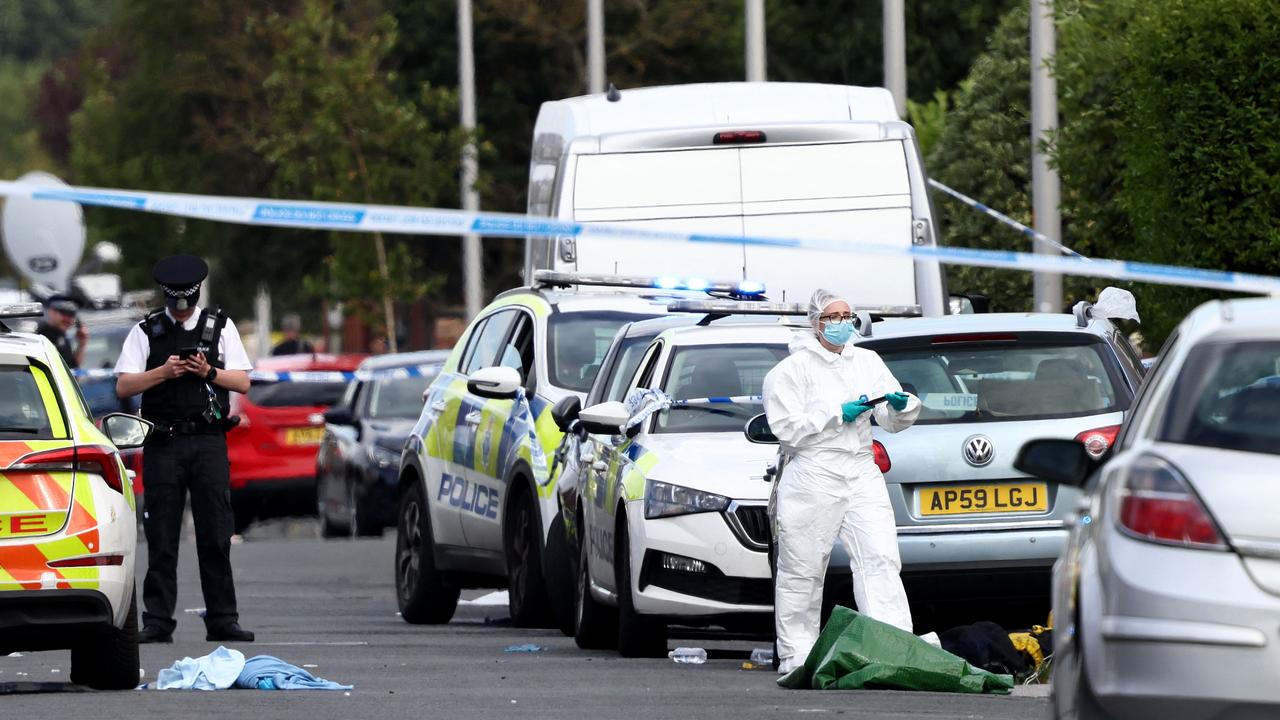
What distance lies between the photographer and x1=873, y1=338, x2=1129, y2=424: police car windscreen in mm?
11477

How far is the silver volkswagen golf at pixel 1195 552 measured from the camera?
6359mm

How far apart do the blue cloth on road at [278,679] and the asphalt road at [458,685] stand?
147 millimetres

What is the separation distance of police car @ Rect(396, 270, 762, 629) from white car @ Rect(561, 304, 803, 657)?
1.57ft

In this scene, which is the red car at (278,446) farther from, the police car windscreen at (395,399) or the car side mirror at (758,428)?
the car side mirror at (758,428)

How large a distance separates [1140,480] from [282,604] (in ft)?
37.7

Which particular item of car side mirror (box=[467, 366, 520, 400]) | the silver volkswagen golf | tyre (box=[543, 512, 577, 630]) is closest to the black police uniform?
car side mirror (box=[467, 366, 520, 400])

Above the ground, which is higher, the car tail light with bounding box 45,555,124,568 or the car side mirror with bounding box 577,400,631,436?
the car side mirror with bounding box 577,400,631,436

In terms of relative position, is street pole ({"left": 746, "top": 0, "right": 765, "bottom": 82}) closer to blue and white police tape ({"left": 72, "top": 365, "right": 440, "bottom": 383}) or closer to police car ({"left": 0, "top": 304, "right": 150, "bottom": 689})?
blue and white police tape ({"left": 72, "top": 365, "right": 440, "bottom": 383})

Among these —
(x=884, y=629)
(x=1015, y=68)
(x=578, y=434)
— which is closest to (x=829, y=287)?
(x=578, y=434)

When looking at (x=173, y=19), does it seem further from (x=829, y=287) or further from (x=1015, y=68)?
(x=829, y=287)

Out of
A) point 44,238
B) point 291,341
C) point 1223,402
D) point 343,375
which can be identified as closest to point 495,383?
point 1223,402

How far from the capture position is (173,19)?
44.3 metres

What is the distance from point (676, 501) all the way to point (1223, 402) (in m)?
5.20

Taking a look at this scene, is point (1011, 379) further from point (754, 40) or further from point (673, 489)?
point (754, 40)
